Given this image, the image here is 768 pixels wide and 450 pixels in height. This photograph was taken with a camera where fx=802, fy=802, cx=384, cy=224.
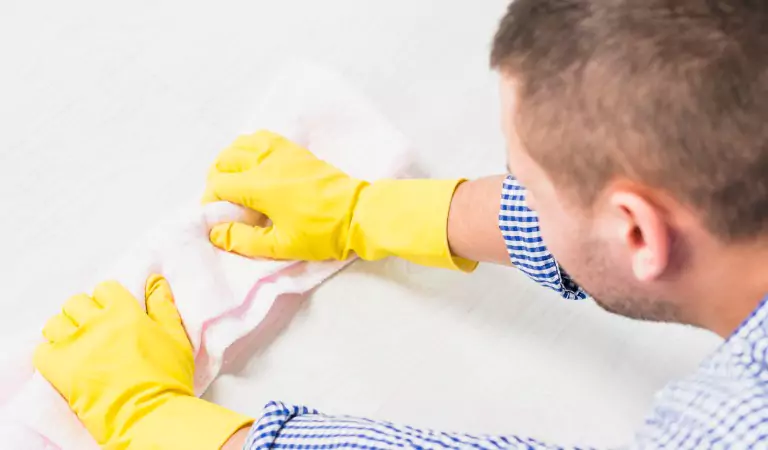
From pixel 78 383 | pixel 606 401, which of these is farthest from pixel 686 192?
pixel 78 383

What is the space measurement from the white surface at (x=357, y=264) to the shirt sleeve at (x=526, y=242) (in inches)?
3.9

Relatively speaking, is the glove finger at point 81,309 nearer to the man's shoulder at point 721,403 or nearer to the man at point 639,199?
the man at point 639,199

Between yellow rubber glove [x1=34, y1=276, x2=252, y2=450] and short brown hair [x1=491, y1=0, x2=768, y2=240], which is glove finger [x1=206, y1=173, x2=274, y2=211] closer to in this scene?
yellow rubber glove [x1=34, y1=276, x2=252, y2=450]

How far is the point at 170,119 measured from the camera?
81 cm

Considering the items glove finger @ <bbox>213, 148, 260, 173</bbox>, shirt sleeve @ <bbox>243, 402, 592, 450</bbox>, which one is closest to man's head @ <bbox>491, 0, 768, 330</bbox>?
shirt sleeve @ <bbox>243, 402, 592, 450</bbox>

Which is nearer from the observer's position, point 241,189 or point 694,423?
point 694,423

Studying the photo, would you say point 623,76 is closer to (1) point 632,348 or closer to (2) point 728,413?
(2) point 728,413

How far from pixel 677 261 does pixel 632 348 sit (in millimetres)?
343

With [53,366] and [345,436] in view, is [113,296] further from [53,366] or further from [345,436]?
[345,436]

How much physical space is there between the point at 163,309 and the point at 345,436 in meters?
0.25

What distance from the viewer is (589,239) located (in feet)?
1.50

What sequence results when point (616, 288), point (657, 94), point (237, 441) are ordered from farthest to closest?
1. point (237, 441)
2. point (616, 288)
3. point (657, 94)

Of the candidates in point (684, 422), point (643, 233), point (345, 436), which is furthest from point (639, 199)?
point (345, 436)

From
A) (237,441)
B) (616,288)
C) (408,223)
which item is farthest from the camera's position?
(408,223)
